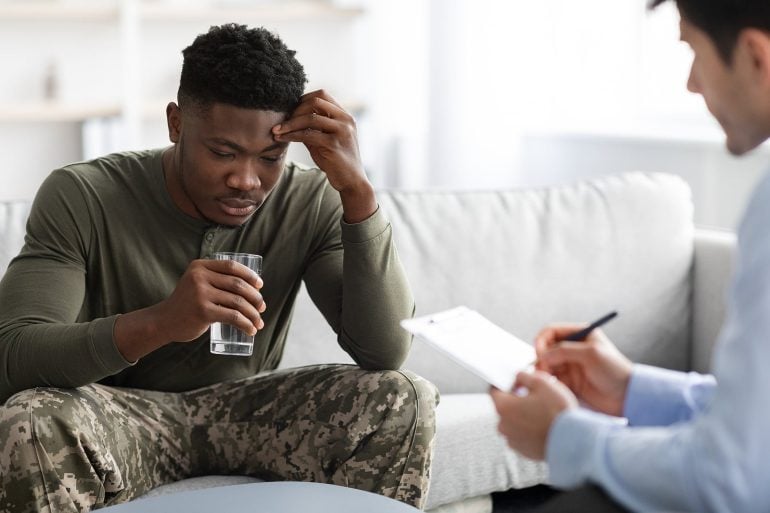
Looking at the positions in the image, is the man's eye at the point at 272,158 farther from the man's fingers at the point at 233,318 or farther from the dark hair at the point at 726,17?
the dark hair at the point at 726,17

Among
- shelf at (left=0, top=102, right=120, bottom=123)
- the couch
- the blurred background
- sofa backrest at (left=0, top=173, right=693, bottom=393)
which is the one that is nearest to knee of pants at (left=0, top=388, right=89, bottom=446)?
the couch

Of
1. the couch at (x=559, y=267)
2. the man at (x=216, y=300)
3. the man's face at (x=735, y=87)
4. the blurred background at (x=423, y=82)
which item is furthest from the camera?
the blurred background at (x=423, y=82)

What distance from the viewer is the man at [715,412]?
0.91 metres

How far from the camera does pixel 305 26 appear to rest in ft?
15.8

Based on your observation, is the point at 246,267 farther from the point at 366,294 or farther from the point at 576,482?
the point at 576,482

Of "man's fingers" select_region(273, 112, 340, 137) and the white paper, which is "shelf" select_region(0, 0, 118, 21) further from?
the white paper

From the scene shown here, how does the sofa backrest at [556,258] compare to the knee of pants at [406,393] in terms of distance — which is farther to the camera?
the sofa backrest at [556,258]

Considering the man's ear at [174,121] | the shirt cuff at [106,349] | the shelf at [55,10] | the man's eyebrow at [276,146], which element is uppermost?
the shelf at [55,10]

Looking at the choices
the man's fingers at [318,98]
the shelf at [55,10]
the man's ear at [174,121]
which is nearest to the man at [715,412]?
the man's fingers at [318,98]

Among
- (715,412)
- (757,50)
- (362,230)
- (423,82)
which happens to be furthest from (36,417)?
(423,82)

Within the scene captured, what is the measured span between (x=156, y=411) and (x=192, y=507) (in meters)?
0.41

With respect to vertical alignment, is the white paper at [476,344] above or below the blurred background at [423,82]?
below

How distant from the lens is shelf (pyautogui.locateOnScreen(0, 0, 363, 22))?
13.9 feet

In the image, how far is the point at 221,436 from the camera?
1789 millimetres
